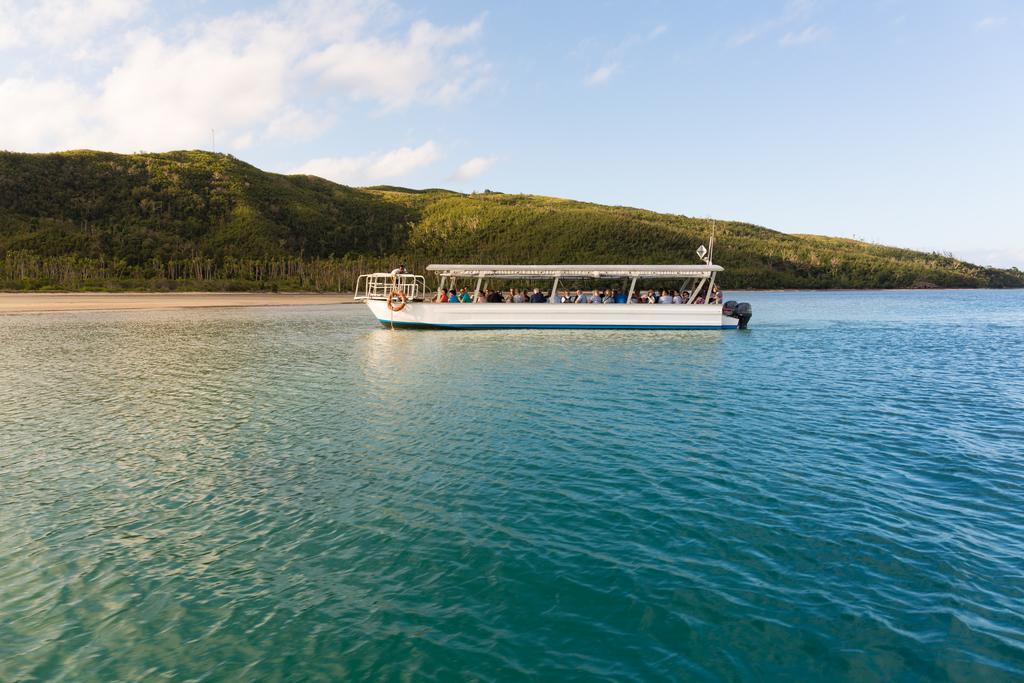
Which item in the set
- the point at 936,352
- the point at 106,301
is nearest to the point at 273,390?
the point at 936,352

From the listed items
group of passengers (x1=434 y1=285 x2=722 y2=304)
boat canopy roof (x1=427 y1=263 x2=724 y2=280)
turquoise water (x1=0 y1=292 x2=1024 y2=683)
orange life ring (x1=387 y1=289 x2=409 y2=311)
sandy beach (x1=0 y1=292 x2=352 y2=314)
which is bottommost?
sandy beach (x1=0 y1=292 x2=352 y2=314)

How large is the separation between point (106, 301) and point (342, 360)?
52.9 meters

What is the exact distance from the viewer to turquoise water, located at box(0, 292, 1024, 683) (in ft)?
18.6

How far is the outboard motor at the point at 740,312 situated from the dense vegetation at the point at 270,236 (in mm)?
71306

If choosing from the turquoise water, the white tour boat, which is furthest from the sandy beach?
the turquoise water

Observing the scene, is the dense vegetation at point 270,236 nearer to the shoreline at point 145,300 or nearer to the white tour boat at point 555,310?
the shoreline at point 145,300

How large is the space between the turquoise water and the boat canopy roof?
2097cm

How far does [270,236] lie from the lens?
4700 inches

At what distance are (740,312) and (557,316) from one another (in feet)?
43.0

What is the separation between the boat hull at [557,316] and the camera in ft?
128

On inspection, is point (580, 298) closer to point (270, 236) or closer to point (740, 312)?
point (740, 312)

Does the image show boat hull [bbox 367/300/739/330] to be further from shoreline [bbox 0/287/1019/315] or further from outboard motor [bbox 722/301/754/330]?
shoreline [bbox 0/287/1019/315]

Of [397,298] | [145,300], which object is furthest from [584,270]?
[145,300]

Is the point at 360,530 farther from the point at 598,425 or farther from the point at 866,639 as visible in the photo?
the point at 598,425
